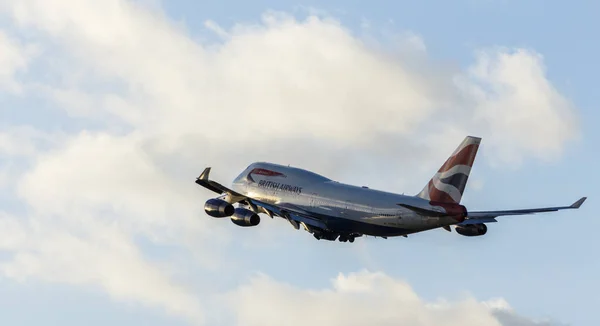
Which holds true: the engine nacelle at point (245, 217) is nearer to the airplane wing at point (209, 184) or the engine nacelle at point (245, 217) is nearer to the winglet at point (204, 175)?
Answer: the airplane wing at point (209, 184)

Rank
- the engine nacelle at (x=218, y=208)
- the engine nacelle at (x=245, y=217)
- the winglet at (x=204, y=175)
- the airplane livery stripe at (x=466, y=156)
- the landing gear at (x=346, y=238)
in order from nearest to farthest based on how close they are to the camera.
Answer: the winglet at (x=204, y=175)
the airplane livery stripe at (x=466, y=156)
the engine nacelle at (x=218, y=208)
the engine nacelle at (x=245, y=217)
the landing gear at (x=346, y=238)

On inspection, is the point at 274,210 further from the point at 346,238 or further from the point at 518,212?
the point at 518,212

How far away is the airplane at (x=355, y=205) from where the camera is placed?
14375 cm

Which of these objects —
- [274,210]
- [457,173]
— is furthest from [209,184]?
[457,173]

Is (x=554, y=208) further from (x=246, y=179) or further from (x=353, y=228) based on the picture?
(x=246, y=179)

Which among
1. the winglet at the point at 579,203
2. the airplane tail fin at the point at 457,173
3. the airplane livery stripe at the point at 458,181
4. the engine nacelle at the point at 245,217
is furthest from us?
the engine nacelle at the point at 245,217

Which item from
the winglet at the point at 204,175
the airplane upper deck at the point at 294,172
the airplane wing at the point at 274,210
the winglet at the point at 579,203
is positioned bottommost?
the winglet at the point at 204,175

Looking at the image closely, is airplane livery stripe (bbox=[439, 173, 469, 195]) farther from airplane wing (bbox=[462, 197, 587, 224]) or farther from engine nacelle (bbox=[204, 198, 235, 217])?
engine nacelle (bbox=[204, 198, 235, 217])

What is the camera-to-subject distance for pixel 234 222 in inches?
5945

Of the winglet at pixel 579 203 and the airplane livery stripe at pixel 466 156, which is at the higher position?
the airplane livery stripe at pixel 466 156

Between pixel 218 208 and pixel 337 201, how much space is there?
11573 mm

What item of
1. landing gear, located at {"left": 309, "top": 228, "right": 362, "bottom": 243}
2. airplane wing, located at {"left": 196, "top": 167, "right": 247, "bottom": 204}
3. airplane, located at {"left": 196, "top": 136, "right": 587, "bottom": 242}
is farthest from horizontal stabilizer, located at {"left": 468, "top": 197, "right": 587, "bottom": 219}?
airplane wing, located at {"left": 196, "top": 167, "right": 247, "bottom": 204}

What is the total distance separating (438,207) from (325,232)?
14.5 m

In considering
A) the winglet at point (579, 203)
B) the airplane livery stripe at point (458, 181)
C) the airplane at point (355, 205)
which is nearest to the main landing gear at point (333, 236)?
the airplane at point (355, 205)
